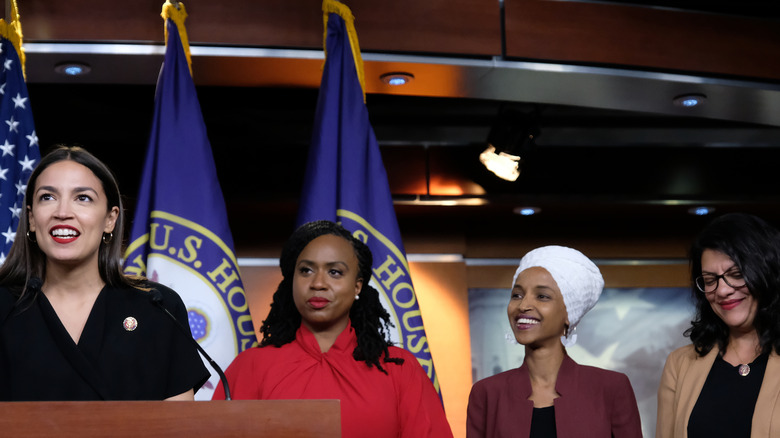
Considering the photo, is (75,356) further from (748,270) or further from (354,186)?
(748,270)

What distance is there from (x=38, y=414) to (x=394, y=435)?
1391 mm

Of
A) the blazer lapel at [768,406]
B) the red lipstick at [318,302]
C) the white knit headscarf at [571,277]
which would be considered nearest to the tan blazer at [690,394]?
the blazer lapel at [768,406]

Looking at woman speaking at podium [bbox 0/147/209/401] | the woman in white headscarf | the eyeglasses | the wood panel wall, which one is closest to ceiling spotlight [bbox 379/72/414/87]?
the wood panel wall

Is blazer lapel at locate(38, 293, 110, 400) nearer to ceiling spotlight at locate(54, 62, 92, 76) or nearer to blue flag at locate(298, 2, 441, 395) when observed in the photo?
blue flag at locate(298, 2, 441, 395)

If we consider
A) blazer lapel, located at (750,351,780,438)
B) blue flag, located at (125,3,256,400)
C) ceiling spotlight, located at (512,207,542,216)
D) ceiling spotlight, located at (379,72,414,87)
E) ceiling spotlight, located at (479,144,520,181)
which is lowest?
blazer lapel, located at (750,351,780,438)

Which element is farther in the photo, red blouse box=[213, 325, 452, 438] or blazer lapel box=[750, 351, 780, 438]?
red blouse box=[213, 325, 452, 438]

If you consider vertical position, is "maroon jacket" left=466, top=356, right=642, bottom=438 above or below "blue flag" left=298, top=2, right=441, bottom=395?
below

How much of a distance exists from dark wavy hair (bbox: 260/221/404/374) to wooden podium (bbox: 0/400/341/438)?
130cm

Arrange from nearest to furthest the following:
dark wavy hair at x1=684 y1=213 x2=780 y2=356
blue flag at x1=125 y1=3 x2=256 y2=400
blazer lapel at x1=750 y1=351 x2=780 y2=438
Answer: blazer lapel at x1=750 y1=351 x2=780 y2=438 < dark wavy hair at x1=684 y1=213 x2=780 y2=356 < blue flag at x1=125 y1=3 x2=256 y2=400

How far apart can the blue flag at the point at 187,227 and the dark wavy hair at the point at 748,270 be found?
152 centimetres

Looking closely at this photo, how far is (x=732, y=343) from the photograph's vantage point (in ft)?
8.88

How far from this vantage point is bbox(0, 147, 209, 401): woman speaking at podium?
2107 millimetres

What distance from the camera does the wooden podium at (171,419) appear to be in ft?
4.77

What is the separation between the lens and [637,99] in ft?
13.3
